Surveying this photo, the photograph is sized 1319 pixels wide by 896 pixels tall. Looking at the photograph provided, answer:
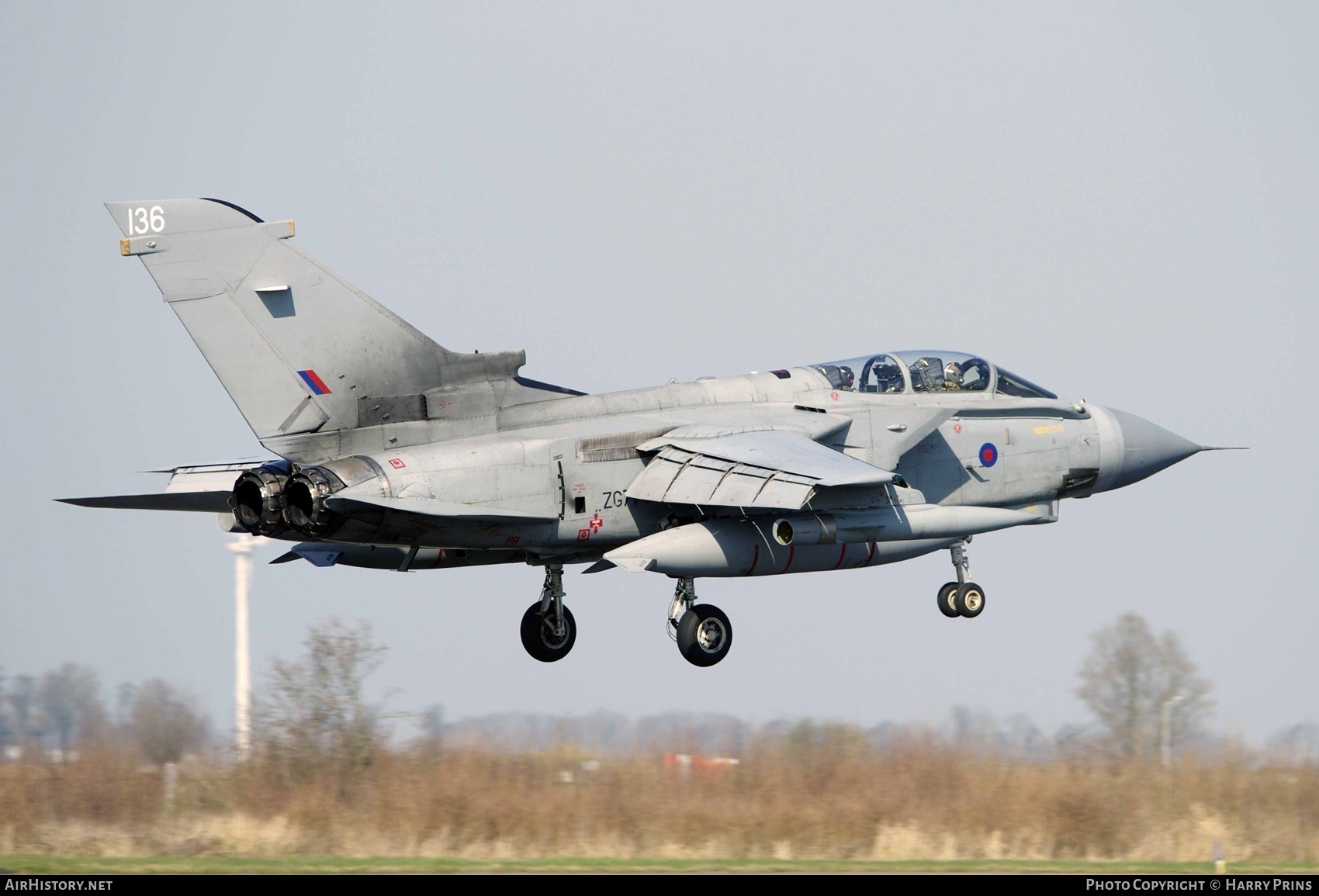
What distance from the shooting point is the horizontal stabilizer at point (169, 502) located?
1903 centimetres

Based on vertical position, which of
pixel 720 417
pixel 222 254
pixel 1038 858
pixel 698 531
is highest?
pixel 222 254

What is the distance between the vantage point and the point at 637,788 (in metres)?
21.0

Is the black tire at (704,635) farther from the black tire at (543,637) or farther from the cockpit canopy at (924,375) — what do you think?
the cockpit canopy at (924,375)

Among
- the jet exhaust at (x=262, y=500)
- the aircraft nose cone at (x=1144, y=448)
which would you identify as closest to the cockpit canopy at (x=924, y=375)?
the aircraft nose cone at (x=1144, y=448)

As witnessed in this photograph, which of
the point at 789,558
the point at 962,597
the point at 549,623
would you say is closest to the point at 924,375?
the point at 962,597

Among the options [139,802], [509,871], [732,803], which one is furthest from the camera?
[139,802]

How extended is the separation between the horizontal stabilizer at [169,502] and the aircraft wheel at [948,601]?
8233 mm

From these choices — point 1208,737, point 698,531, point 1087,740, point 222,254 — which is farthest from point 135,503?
point 1208,737

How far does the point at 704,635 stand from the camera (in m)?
19.1

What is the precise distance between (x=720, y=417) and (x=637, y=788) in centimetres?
468

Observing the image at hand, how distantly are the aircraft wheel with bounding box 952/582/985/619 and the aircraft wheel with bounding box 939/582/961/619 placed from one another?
41 millimetres

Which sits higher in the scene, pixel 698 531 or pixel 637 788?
pixel 698 531

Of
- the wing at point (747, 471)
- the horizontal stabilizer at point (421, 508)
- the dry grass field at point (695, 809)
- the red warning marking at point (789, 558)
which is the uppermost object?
the wing at point (747, 471)

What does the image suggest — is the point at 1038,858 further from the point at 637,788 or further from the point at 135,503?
the point at 135,503
